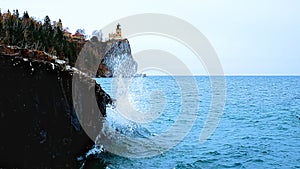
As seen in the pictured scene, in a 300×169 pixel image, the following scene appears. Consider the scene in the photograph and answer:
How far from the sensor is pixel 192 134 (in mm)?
19234

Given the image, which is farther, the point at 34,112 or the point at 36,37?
the point at 36,37

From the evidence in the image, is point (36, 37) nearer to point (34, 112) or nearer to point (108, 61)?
point (108, 61)

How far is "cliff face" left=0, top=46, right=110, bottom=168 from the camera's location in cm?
940

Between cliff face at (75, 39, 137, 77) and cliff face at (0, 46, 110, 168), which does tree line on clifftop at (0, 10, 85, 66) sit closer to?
cliff face at (75, 39, 137, 77)

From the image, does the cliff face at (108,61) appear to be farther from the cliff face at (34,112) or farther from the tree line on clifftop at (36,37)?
the cliff face at (34,112)

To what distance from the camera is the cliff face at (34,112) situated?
940 cm

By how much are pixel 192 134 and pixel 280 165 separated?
283 inches

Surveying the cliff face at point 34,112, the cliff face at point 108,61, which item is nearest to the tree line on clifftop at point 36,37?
the cliff face at point 108,61

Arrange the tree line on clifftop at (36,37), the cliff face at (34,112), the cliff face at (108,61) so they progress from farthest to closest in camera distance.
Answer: the tree line on clifftop at (36,37)
the cliff face at (108,61)
the cliff face at (34,112)

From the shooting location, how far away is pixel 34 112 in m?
9.77

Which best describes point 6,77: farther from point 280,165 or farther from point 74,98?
point 280,165

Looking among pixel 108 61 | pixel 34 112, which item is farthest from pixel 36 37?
pixel 34 112

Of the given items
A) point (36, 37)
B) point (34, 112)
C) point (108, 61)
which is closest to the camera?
point (34, 112)

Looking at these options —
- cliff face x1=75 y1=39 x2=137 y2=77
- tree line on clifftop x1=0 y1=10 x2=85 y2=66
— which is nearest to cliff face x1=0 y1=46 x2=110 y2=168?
cliff face x1=75 y1=39 x2=137 y2=77
